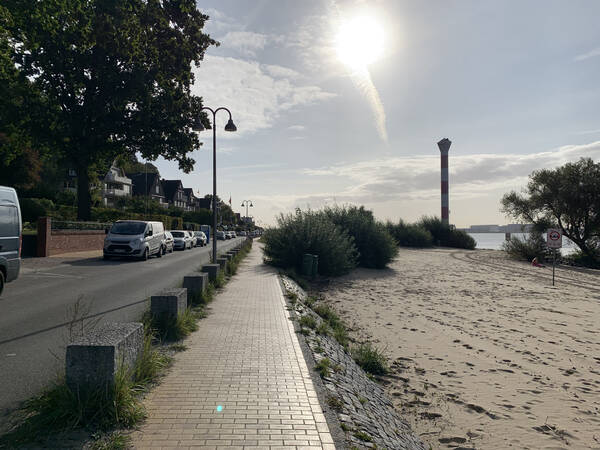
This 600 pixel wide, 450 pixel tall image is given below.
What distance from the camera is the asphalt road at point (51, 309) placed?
452cm

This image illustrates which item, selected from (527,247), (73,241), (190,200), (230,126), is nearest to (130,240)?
(73,241)

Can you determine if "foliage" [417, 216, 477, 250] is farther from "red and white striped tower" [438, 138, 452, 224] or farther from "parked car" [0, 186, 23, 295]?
"parked car" [0, 186, 23, 295]

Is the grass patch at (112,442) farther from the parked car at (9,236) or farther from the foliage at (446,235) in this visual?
the foliage at (446,235)

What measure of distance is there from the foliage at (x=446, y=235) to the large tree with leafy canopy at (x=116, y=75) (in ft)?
115

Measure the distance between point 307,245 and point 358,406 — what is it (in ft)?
49.6

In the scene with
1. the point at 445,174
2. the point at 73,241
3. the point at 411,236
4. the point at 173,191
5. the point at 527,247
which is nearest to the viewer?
the point at 73,241

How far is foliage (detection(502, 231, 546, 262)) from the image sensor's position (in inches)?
1312

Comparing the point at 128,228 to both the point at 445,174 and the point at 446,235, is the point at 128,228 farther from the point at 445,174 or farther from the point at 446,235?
the point at 445,174

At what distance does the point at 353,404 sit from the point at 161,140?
24908 millimetres

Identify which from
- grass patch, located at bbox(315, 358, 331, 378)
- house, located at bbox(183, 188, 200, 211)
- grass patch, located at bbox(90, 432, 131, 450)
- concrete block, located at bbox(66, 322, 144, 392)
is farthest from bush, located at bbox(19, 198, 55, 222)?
house, located at bbox(183, 188, 200, 211)

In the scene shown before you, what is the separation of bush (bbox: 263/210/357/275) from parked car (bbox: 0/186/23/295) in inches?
457

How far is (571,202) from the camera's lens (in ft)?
109

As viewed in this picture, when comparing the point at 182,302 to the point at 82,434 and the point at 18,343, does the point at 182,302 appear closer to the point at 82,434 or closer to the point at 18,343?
the point at 18,343

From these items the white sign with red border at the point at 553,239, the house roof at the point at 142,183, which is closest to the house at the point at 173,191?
the house roof at the point at 142,183
